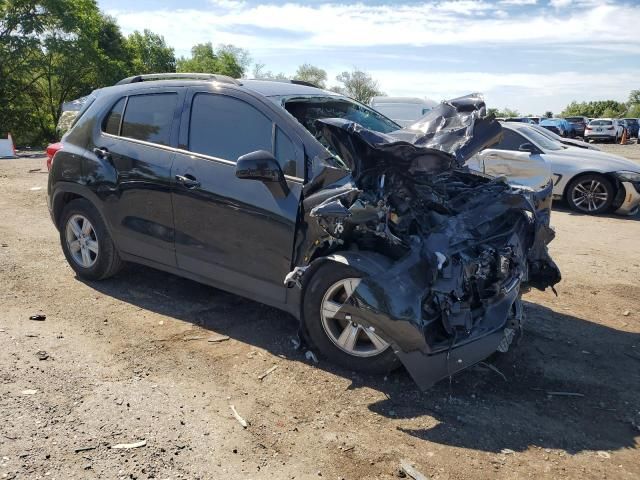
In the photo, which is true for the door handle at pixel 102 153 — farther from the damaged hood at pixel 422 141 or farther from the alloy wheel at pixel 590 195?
the alloy wheel at pixel 590 195

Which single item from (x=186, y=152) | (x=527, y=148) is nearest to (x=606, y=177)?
(x=527, y=148)

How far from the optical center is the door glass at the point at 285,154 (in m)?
3.92

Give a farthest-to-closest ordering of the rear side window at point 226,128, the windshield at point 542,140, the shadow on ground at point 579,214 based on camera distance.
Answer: the windshield at point 542,140 → the shadow on ground at point 579,214 → the rear side window at point 226,128

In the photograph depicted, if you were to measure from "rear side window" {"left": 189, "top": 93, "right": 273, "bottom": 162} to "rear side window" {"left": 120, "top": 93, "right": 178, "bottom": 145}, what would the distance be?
289 millimetres

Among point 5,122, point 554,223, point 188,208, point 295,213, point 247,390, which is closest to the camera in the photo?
point 247,390

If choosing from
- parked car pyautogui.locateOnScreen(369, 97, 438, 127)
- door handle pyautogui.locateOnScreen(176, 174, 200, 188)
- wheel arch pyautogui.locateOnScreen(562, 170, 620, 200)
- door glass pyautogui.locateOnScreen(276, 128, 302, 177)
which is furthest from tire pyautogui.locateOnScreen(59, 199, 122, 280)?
parked car pyautogui.locateOnScreen(369, 97, 438, 127)

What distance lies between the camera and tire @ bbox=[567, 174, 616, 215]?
9945 mm

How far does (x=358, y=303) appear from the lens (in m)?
3.26

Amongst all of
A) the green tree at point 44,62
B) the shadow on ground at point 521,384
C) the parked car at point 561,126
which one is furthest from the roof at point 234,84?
the parked car at point 561,126

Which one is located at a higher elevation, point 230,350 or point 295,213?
point 295,213

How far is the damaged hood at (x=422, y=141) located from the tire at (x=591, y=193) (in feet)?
22.7

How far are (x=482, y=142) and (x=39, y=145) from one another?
3131cm

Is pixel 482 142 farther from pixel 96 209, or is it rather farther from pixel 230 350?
pixel 96 209

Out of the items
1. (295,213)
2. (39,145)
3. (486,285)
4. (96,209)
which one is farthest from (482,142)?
(39,145)
